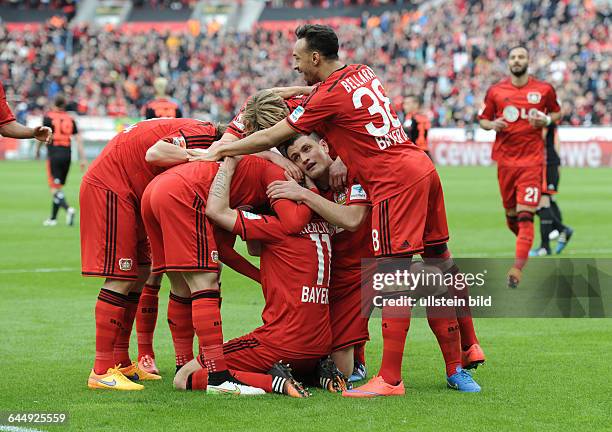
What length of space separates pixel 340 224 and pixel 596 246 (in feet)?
29.9

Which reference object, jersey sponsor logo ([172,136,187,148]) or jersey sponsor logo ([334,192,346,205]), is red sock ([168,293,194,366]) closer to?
jersey sponsor logo ([172,136,187,148])

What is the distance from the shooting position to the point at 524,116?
40.7ft

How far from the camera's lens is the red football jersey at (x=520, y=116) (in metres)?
12.3

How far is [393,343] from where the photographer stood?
6.35 m

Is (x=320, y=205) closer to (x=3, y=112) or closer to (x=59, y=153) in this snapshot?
(x=3, y=112)

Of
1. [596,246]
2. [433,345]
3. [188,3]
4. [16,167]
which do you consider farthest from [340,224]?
[188,3]

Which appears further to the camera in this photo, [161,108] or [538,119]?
[161,108]

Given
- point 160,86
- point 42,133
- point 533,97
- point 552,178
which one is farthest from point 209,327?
point 160,86

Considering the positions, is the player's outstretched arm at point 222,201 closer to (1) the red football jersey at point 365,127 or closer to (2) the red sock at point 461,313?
(1) the red football jersey at point 365,127

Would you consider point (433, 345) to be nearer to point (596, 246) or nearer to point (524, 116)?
point (524, 116)

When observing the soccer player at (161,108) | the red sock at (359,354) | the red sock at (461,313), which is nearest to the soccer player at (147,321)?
the red sock at (359,354)

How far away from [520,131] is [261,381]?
6.80 meters

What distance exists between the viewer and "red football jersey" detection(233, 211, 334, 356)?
6570mm

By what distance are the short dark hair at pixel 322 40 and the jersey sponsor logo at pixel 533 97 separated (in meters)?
6.32
